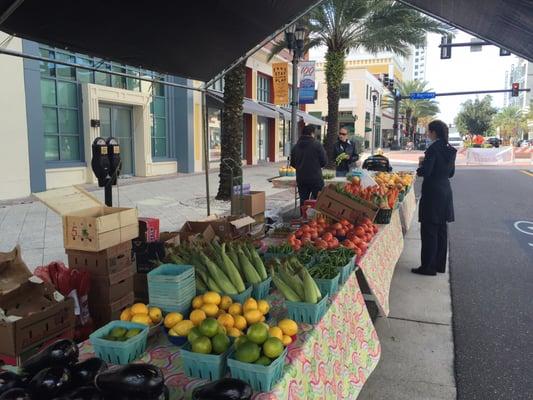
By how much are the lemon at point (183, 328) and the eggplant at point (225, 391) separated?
0.54 meters

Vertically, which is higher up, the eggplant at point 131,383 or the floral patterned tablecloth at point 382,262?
the eggplant at point 131,383

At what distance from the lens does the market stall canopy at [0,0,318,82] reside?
134 inches

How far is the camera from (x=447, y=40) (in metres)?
18.8

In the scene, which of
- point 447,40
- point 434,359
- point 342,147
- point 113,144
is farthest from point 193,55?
point 447,40

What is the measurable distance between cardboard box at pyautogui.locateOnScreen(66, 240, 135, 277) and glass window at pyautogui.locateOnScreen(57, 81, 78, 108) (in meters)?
11.1

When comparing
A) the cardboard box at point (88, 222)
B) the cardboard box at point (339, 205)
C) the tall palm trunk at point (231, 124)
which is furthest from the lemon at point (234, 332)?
the tall palm trunk at point (231, 124)

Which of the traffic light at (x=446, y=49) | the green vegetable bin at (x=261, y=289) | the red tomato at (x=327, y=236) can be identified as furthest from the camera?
the traffic light at (x=446, y=49)

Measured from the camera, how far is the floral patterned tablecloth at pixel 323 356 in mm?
1935

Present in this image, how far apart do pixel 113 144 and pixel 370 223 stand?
3102mm

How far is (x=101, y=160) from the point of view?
5105mm

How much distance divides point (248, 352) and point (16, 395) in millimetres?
848

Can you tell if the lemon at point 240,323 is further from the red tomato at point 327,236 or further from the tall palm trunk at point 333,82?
the tall palm trunk at point 333,82

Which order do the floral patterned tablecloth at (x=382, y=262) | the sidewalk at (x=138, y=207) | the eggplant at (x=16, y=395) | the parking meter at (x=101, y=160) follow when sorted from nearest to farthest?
the eggplant at (x=16, y=395)
the floral patterned tablecloth at (x=382, y=262)
the parking meter at (x=101, y=160)
the sidewalk at (x=138, y=207)

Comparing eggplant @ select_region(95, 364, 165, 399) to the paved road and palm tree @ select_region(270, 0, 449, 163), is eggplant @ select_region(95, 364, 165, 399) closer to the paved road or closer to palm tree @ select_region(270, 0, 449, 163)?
the paved road
